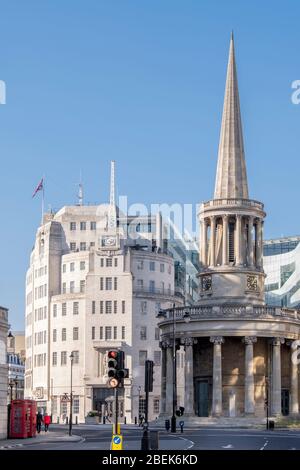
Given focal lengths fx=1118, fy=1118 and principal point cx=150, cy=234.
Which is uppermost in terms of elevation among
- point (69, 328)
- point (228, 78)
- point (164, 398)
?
point (228, 78)

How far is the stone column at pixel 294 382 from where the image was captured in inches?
3939

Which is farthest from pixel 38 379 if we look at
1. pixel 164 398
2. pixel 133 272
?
pixel 164 398

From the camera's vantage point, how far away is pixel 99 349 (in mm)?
154625

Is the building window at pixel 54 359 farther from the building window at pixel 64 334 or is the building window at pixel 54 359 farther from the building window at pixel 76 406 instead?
the building window at pixel 76 406

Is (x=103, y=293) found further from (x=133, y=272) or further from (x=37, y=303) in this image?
(x=37, y=303)

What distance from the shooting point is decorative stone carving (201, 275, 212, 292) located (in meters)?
103

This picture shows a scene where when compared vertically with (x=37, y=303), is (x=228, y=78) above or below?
above

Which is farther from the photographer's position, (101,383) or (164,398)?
(101,383)

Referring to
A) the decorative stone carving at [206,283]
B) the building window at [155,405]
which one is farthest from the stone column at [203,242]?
the building window at [155,405]

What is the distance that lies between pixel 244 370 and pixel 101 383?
56235 mm

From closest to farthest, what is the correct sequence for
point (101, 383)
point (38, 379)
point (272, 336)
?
point (272, 336)
point (101, 383)
point (38, 379)

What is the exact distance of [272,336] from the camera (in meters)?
98.8

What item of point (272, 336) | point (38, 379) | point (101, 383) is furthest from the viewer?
point (38, 379)

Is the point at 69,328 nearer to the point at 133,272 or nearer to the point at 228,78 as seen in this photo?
the point at 133,272
